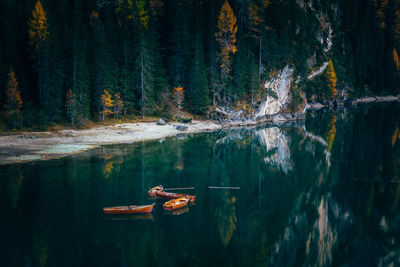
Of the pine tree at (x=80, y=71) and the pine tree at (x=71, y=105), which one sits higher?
the pine tree at (x=80, y=71)

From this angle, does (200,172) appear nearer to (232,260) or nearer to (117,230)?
(117,230)

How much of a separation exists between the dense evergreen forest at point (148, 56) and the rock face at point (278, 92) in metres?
1.88

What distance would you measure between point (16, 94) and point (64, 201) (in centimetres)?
2662

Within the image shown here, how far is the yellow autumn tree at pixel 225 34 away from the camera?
64.8 metres

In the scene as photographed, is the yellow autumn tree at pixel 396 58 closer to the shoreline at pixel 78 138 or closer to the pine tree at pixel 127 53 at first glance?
the shoreline at pixel 78 138

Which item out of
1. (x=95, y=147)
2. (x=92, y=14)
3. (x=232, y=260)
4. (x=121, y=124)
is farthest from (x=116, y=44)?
(x=232, y=260)

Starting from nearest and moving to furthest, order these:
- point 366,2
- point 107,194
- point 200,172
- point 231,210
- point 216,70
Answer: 1. point 231,210
2. point 107,194
3. point 200,172
4. point 216,70
5. point 366,2

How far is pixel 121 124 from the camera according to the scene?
5134 cm

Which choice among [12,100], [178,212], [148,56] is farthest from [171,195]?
[148,56]

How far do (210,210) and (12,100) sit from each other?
34.1 m

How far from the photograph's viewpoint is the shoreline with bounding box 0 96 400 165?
113ft

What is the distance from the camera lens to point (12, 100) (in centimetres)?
4184

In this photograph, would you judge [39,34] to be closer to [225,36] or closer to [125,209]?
[225,36]

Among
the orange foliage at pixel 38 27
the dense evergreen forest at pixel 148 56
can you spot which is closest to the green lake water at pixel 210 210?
the dense evergreen forest at pixel 148 56
